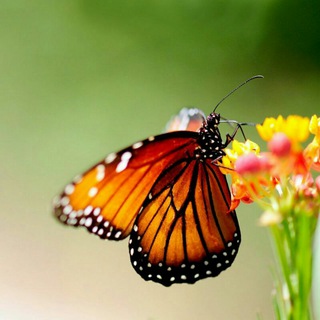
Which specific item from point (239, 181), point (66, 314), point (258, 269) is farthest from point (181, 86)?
point (239, 181)

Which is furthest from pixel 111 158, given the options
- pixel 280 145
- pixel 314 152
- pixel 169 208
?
pixel 280 145

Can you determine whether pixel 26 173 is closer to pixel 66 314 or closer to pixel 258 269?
pixel 66 314

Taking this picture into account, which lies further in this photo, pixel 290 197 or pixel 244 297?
pixel 244 297

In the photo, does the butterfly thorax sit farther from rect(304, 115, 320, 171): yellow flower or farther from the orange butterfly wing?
rect(304, 115, 320, 171): yellow flower

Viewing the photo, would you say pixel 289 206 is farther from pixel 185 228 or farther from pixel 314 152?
pixel 185 228

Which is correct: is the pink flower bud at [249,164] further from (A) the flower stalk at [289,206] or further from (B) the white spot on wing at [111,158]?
(B) the white spot on wing at [111,158]

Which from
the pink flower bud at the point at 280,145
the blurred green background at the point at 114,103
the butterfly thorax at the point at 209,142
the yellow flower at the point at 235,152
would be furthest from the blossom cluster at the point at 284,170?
the blurred green background at the point at 114,103
